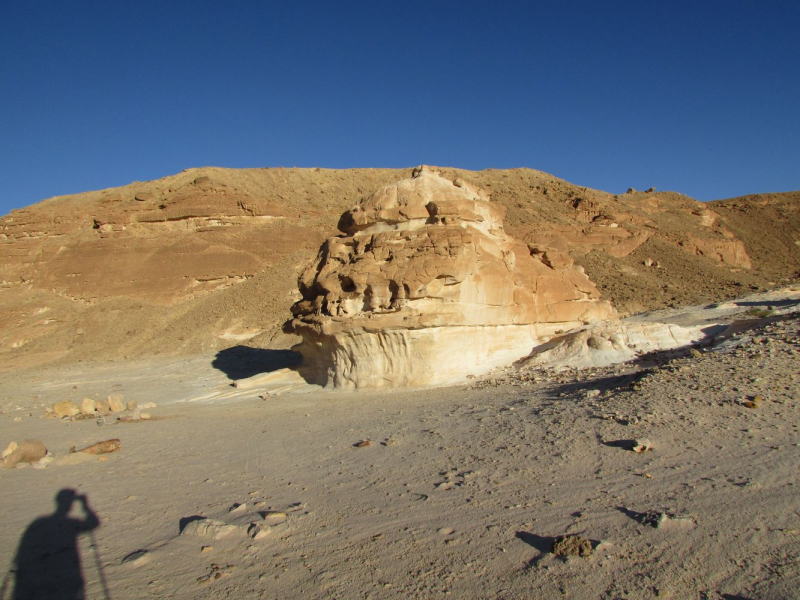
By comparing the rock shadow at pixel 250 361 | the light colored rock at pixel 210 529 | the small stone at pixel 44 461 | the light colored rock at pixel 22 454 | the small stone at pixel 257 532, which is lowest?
the small stone at pixel 257 532

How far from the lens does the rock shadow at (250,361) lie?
16.6m

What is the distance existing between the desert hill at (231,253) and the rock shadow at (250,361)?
1555 millimetres

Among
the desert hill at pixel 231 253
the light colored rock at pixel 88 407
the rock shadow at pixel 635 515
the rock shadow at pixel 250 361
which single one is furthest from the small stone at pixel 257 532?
the desert hill at pixel 231 253

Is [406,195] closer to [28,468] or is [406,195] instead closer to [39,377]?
[28,468]

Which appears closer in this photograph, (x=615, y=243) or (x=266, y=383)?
(x=266, y=383)

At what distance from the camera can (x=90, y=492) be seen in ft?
17.3

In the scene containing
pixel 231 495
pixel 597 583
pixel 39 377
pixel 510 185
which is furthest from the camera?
pixel 510 185

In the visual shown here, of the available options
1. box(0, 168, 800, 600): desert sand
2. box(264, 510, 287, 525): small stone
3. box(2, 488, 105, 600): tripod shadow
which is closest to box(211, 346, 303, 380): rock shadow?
box(0, 168, 800, 600): desert sand

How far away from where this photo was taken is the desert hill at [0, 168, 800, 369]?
25.2 metres

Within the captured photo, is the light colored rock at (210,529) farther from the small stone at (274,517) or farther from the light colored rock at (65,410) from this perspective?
the light colored rock at (65,410)

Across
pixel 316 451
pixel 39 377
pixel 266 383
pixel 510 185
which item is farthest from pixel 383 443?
pixel 510 185

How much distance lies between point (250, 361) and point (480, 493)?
633 inches

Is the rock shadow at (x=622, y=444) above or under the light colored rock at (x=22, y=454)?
under

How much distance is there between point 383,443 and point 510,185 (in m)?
40.8
